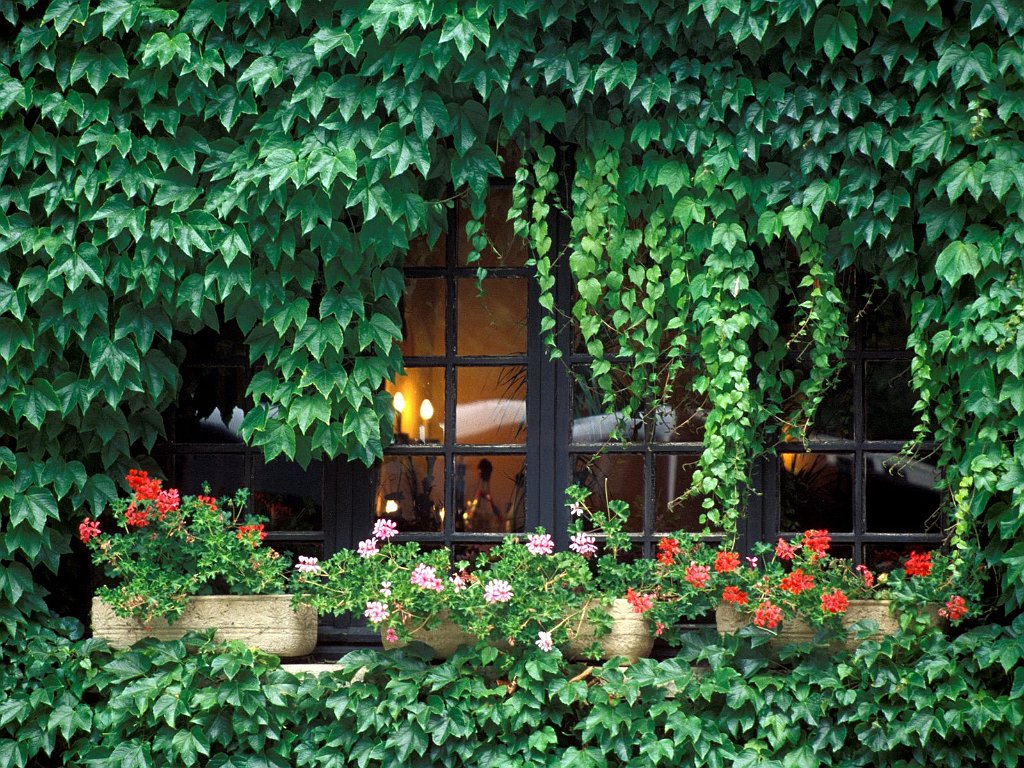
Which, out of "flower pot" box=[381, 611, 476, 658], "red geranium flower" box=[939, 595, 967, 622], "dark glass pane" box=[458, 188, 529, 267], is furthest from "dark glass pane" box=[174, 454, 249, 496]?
"red geranium flower" box=[939, 595, 967, 622]

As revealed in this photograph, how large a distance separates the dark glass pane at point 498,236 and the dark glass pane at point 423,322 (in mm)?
187

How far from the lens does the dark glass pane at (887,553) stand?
4469 mm

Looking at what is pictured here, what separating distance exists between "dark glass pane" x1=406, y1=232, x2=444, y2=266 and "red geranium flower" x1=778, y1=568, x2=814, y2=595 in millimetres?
1745

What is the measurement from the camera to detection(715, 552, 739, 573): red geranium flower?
4.08 meters

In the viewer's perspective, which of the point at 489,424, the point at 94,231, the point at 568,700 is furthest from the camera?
the point at 489,424

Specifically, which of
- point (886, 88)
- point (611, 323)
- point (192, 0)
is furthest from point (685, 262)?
point (192, 0)

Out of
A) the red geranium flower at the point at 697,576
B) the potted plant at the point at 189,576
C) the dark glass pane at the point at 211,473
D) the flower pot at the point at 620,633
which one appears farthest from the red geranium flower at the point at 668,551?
the dark glass pane at the point at 211,473

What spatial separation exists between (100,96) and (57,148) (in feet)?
0.78

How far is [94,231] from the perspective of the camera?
4332mm

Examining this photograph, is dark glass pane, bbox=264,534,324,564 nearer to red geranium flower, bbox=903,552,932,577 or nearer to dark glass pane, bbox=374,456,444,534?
dark glass pane, bbox=374,456,444,534

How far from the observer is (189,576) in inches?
166

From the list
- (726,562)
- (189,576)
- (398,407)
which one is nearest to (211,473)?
(189,576)

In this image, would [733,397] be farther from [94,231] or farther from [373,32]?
[94,231]

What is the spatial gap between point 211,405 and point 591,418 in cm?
148
